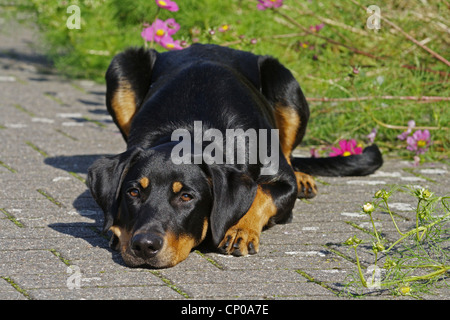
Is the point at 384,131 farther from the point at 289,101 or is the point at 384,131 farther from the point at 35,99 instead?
the point at 35,99

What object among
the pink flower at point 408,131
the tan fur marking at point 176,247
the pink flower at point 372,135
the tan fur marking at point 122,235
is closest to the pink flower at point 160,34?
the pink flower at point 372,135

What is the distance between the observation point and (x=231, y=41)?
7.13 m

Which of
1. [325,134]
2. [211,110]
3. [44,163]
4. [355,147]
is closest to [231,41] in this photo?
[325,134]

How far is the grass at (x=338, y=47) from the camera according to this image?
6.20 metres

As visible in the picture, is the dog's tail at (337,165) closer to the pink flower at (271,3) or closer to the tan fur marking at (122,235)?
the pink flower at (271,3)

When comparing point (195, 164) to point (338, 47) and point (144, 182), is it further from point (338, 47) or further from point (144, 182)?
point (338, 47)

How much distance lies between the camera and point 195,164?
3.88m

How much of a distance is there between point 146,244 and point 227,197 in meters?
0.55

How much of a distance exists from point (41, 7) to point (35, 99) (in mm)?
1390

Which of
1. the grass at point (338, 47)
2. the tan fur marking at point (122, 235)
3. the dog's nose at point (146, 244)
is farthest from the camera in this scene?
the grass at point (338, 47)

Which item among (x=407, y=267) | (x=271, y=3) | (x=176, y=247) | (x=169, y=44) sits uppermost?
(x=271, y=3)

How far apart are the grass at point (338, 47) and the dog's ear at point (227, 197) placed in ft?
6.01

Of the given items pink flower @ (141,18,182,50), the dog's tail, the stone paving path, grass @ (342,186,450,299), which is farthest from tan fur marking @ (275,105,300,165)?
grass @ (342,186,450,299)

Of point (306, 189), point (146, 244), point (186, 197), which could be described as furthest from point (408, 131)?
point (146, 244)
